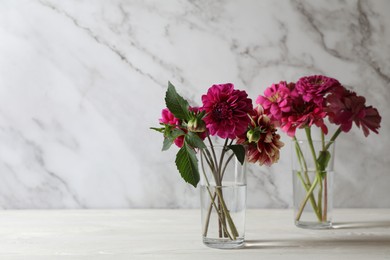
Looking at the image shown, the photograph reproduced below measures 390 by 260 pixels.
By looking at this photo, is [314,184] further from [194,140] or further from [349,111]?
[194,140]

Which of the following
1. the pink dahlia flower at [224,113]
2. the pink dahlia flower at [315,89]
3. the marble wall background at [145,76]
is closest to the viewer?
the pink dahlia flower at [224,113]

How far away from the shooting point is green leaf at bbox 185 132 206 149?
3.26 feet

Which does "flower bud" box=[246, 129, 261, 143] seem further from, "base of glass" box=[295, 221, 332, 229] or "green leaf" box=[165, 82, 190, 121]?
"base of glass" box=[295, 221, 332, 229]

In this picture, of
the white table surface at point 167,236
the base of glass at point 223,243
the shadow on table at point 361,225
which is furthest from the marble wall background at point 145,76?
the base of glass at point 223,243

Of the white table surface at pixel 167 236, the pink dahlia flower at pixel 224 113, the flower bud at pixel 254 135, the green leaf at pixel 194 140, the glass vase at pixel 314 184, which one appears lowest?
the white table surface at pixel 167 236

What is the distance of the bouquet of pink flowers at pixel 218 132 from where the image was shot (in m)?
0.98

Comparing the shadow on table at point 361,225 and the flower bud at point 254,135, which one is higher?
the flower bud at point 254,135

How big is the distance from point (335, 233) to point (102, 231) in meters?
0.47

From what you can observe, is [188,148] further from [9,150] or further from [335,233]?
[9,150]

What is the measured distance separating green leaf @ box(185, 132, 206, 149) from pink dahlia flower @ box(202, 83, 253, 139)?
0.03 m

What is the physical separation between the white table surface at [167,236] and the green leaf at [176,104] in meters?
0.24

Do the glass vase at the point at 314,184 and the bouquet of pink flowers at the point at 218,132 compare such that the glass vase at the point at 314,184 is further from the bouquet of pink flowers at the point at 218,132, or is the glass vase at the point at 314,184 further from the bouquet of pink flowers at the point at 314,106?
the bouquet of pink flowers at the point at 218,132

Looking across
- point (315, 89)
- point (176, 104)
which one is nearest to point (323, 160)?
point (315, 89)

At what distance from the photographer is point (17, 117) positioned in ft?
4.78
